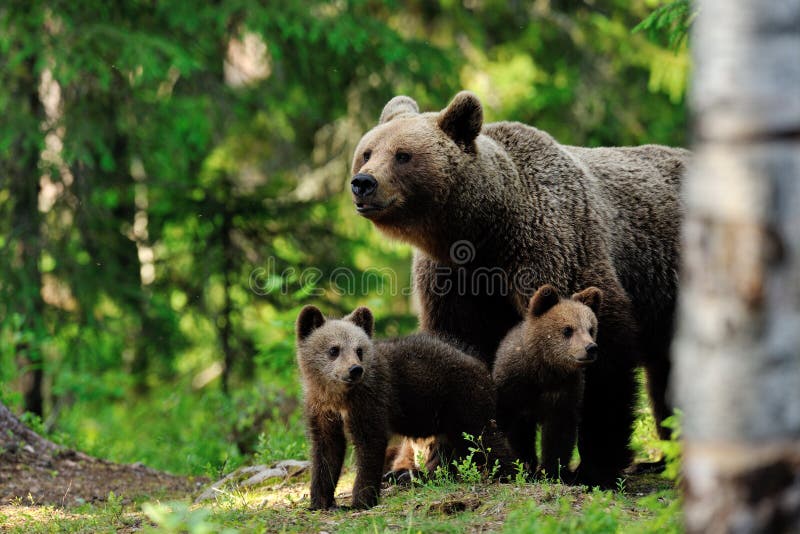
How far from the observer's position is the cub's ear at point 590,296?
6164 mm

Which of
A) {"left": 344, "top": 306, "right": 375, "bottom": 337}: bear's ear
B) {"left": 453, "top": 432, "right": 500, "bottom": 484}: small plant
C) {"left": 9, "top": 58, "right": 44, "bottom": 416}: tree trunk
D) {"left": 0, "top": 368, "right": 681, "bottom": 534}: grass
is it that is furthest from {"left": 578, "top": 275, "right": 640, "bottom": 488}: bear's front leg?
{"left": 9, "top": 58, "right": 44, "bottom": 416}: tree trunk

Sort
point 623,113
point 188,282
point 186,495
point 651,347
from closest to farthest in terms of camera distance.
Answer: point 186,495 → point 651,347 → point 188,282 → point 623,113

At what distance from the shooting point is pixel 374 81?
14.0m

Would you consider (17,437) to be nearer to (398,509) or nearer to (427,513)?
(398,509)

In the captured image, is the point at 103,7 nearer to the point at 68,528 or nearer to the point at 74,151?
the point at 74,151

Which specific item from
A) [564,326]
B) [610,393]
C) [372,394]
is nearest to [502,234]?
[564,326]

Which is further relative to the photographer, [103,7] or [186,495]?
[103,7]

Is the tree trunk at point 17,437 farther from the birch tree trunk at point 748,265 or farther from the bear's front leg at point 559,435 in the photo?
the birch tree trunk at point 748,265

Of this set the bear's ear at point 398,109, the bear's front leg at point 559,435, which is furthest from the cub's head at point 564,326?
the bear's ear at point 398,109

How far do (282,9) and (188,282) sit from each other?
4.28 m

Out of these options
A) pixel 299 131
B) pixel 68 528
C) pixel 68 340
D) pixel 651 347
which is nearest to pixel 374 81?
pixel 299 131

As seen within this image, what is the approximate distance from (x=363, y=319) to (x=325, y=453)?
3.18 feet

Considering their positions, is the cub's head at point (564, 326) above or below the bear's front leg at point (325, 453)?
above

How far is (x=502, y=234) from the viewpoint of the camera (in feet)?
21.9
